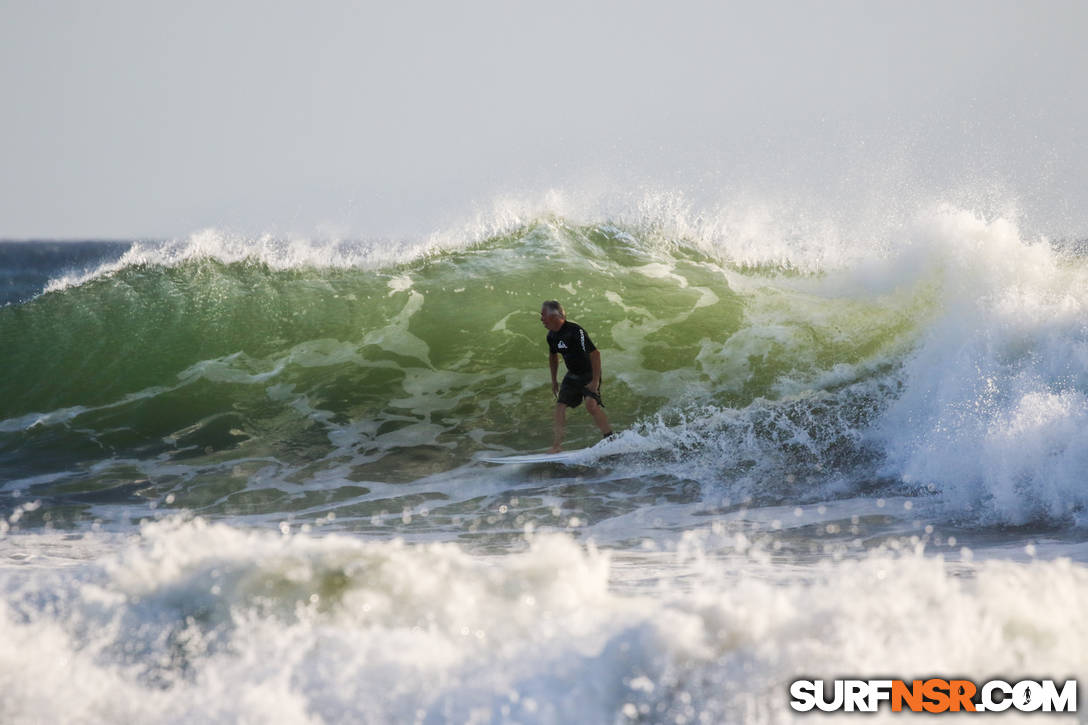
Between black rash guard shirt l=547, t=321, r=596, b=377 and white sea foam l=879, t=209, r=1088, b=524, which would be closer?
white sea foam l=879, t=209, r=1088, b=524

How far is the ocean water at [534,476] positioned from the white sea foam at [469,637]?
0.02m

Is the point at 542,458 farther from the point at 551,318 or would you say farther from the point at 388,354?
the point at 388,354

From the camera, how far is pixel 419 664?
339 centimetres

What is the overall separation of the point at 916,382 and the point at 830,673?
6.73 metres

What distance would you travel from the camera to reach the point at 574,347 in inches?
339

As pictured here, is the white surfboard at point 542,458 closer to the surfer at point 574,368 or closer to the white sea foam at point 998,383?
the surfer at point 574,368

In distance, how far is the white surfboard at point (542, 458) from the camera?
8438mm

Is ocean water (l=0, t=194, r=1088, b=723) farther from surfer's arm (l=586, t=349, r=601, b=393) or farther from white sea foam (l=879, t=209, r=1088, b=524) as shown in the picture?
surfer's arm (l=586, t=349, r=601, b=393)

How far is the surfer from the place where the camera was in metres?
8.57

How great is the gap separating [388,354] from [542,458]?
3.46 metres

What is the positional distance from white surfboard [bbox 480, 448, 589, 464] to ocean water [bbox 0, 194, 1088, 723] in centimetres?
16

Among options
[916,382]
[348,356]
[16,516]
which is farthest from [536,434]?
[16,516]

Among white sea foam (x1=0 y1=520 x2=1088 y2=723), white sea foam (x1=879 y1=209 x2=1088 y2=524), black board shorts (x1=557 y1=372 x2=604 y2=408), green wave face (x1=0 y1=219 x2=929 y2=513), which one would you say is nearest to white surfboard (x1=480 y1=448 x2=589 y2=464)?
green wave face (x1=0 y1=219 x2=929 y2=513)

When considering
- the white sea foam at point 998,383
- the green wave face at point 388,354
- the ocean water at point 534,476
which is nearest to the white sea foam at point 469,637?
the ocean water at point 534,476
